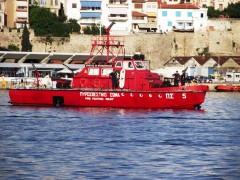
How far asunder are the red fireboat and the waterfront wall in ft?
144

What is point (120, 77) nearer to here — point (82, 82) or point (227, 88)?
point (82, 82)

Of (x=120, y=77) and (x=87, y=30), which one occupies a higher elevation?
(x=87, y=30)

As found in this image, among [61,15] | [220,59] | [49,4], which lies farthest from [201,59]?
[49,4]

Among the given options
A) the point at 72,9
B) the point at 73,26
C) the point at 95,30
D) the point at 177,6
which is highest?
the point at 177,6

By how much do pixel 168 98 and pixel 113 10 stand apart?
51.3 meters

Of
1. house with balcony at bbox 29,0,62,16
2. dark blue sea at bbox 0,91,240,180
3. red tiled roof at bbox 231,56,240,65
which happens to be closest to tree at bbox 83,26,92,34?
house with balcony at bbox 29,0,62,16

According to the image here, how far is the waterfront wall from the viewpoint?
9038 centimetres

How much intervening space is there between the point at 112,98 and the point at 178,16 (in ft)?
184

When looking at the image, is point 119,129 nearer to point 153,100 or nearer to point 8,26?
point 153,100

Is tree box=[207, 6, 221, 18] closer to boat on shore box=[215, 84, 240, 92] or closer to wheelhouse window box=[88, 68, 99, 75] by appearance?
boat on shore box=[215, 84, 240, 92]

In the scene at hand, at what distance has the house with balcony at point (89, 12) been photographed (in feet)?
313

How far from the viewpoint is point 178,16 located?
100 m

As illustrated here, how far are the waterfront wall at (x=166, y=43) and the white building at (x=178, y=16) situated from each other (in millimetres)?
1821

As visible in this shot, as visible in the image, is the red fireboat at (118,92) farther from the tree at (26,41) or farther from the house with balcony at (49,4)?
the house with balcony at (49,4)
